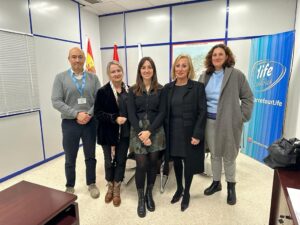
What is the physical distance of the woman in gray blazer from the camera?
198cm

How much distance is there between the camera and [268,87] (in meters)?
3.07

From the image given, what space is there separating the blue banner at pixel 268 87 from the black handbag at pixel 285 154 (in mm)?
1799

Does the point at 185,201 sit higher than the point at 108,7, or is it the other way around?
the point at 108,7

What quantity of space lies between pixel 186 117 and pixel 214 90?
421 mm

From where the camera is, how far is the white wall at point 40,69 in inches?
110

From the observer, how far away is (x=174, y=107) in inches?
76.5

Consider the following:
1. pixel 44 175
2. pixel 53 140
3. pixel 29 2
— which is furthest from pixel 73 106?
pixel 29 2

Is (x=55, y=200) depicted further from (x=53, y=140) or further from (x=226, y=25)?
(x=226, y=25)

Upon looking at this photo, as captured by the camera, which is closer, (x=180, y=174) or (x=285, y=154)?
(x=285, y=154)

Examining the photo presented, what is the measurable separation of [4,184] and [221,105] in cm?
288

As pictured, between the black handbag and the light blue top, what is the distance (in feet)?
2.43

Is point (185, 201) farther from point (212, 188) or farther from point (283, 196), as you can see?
point (283, 196)

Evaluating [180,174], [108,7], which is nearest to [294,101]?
[180,174]

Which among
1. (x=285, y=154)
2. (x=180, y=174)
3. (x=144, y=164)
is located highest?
(x=285, y=154)
